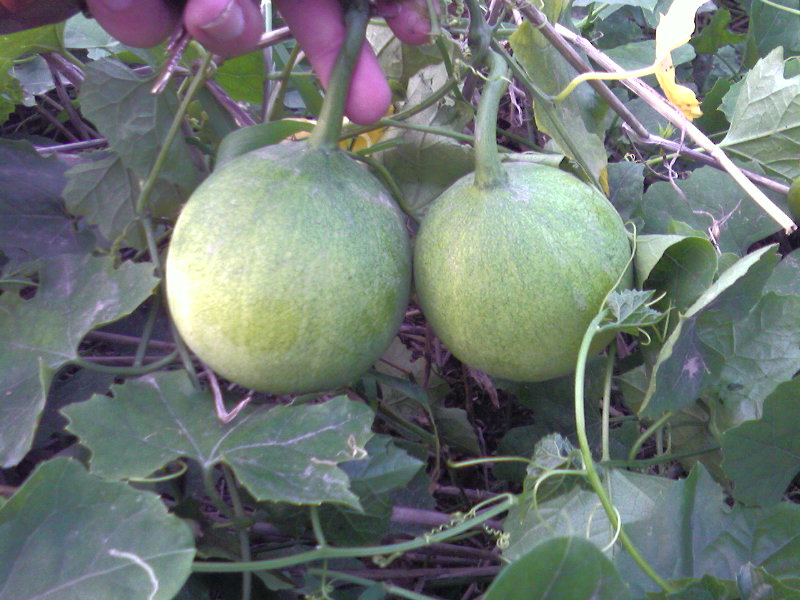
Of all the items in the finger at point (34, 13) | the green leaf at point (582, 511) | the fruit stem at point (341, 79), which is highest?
the finger at point (34, 13)

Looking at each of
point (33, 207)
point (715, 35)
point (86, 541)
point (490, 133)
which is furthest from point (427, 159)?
point (715, 35)

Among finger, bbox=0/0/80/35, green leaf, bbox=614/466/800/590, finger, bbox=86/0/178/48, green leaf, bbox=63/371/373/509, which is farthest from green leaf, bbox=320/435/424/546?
finger, bbox=0/0/80/35

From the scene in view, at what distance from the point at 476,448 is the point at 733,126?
810 mm

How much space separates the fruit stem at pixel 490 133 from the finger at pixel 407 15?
0.37 ft

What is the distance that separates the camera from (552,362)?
3.11ft

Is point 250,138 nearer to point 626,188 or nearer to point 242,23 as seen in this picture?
point 242,23

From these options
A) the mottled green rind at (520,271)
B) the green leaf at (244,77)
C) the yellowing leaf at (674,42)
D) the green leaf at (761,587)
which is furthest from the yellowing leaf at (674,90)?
the green leaf at (244,77)

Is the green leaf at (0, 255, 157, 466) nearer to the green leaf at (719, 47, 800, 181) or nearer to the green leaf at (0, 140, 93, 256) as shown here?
the green leaf at (0, 140, 93, 256)

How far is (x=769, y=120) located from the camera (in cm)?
137

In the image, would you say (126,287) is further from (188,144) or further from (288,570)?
(288,570)

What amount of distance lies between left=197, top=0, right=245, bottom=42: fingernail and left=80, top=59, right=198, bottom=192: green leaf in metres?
0.30

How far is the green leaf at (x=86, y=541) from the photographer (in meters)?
0.67

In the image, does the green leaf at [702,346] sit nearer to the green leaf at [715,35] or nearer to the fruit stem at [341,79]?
the fruit stem at [341,79]

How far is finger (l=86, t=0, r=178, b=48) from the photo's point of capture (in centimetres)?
89
